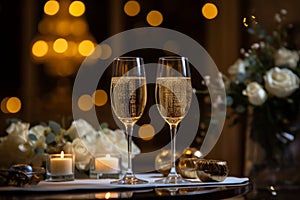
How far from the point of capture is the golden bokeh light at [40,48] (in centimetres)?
470

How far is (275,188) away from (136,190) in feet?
2.66

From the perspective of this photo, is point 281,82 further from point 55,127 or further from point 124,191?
point 124,191

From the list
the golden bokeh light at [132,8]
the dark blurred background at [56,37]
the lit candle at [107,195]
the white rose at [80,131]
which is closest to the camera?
the lit candle at [107,195]

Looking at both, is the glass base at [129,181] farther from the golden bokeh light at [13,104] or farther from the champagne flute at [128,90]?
the golden bokeh light at [13,104]

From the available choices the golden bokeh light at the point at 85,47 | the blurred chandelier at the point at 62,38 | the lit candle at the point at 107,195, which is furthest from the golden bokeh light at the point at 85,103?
the lit candle at the point at 107,195

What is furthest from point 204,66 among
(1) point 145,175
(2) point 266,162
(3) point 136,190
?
(3) point 136,190

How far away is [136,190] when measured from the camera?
44.7 inches

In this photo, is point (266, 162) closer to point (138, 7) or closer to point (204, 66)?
point (204, 66)

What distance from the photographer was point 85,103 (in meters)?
4.59

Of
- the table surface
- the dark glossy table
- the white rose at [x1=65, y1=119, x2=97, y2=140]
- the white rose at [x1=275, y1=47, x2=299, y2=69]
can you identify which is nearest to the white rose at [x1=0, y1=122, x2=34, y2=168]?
the white rose at [x1=65, y1=119, x2=97, y2=140]

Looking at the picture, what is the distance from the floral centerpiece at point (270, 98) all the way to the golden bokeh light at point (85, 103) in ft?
8.67

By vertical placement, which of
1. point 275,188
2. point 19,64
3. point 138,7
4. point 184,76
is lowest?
point 275,188

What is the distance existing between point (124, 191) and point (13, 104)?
12.0 ft

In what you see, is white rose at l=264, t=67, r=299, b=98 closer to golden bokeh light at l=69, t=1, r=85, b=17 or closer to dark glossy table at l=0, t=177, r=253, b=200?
dark glossy table at l=0, t=177, r=253, b=200
